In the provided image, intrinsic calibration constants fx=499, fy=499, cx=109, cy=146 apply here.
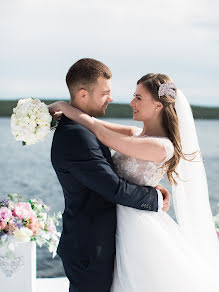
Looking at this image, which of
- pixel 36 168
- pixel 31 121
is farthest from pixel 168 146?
pixel 36 168

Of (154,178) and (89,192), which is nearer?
(89,192)

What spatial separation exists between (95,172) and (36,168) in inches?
605

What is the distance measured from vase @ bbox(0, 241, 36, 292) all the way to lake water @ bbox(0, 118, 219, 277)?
10958 mm

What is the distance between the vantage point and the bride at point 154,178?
7.98ft

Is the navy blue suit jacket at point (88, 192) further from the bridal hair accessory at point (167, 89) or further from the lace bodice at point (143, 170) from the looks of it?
the bridal hair accessory at point (167, 89)

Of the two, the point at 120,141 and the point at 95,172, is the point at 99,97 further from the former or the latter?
the point at 95,172

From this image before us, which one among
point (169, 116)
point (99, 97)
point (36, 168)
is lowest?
point (36, 168)

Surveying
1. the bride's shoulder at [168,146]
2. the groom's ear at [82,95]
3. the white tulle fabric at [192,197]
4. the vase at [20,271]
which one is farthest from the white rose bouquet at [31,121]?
A: the vase at [20,271]

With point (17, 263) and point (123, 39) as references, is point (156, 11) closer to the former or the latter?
point (123, 39)

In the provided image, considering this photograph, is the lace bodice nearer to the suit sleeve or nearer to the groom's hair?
the suit sleeve

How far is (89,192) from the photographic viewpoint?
2.40 meters

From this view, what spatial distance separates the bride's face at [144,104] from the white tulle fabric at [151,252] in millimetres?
196

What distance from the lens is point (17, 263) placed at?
135 inches

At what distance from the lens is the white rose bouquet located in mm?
2408
